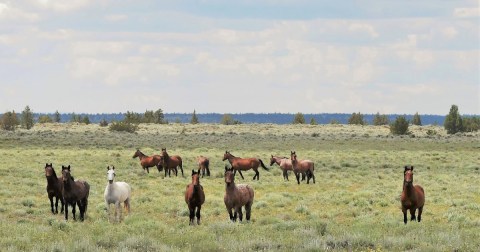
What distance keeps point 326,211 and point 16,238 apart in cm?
1176

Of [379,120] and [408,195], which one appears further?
[379,120]

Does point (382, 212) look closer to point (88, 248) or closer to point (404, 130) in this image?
point (88, 248)

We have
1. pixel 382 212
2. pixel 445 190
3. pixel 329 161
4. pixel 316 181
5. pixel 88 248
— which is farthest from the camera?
pixel 329 161

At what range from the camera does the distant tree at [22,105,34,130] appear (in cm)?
12412

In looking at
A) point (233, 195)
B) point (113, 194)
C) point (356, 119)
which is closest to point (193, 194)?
point (233, 195)

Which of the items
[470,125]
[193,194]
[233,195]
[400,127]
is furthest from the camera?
[470,125]

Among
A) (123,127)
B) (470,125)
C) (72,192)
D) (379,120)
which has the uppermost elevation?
(379,120)

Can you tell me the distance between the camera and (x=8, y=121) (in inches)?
4601

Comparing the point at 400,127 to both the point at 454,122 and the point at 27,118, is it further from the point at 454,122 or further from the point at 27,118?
the point at 27,118

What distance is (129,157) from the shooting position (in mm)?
50531

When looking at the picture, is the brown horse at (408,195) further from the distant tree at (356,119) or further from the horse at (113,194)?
the distant tree at (356,119)

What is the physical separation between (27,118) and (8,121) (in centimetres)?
782

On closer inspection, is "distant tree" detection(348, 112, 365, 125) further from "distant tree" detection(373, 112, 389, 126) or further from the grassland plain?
the grassland plain

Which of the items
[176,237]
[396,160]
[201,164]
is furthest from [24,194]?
[396,160]
